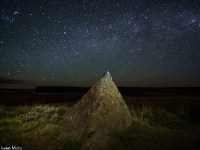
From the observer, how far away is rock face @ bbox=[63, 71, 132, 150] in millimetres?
4692

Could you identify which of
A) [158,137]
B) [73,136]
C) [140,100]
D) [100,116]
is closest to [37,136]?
[73,136]

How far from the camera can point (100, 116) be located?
16.9ft

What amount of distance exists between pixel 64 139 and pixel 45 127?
1.03 meters

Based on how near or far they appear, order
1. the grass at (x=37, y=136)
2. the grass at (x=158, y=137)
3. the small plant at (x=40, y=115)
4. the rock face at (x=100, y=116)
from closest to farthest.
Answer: the grass at (x=37, y=136) < the grass at (x=158, y=137) < the rock face at (x=100, y=116) < the small plant at (x=40, y=115)

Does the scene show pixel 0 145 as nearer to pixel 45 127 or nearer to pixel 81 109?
pixel 45 127

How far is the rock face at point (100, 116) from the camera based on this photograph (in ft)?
15.4

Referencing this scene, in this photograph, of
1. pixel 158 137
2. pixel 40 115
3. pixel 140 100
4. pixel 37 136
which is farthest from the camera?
pixel 140 100

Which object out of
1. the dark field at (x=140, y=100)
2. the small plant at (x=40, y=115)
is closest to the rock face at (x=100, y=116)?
the small plant at (x=40, y=115)

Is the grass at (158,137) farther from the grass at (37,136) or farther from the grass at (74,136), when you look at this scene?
the grass at (37,136)

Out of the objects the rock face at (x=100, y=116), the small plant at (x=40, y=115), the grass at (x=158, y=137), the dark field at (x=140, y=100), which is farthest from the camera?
the dark field at (x=140, y=100)

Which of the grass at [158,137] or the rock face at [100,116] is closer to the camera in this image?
the grass at [158,137]

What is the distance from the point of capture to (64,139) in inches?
184

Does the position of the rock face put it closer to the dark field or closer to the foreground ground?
the foreground ground

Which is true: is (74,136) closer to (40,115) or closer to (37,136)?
(37,136)
